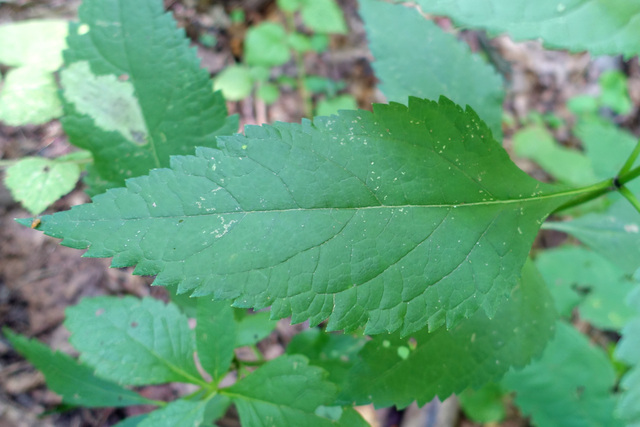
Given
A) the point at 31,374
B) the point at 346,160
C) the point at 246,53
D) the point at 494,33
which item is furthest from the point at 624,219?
the point at 31,374

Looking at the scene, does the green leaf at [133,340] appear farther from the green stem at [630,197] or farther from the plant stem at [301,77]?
the plant stem at [301,77]

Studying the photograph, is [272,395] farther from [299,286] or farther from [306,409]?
[299,286]

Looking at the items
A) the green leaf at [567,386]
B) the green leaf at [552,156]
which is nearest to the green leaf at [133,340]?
the green leaf at [567,386]

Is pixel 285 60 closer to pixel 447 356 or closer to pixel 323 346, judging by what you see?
pixel 323 346

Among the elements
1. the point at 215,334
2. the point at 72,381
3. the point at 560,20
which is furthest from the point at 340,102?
the point at 72,381

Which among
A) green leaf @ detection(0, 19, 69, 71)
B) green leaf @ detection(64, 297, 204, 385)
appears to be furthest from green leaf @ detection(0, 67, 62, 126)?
green leaf @ detection(64, 297, 204, 385)

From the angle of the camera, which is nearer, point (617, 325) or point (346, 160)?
point (346, 160)

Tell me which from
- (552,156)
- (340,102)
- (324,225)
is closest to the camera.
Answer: (324,225)
